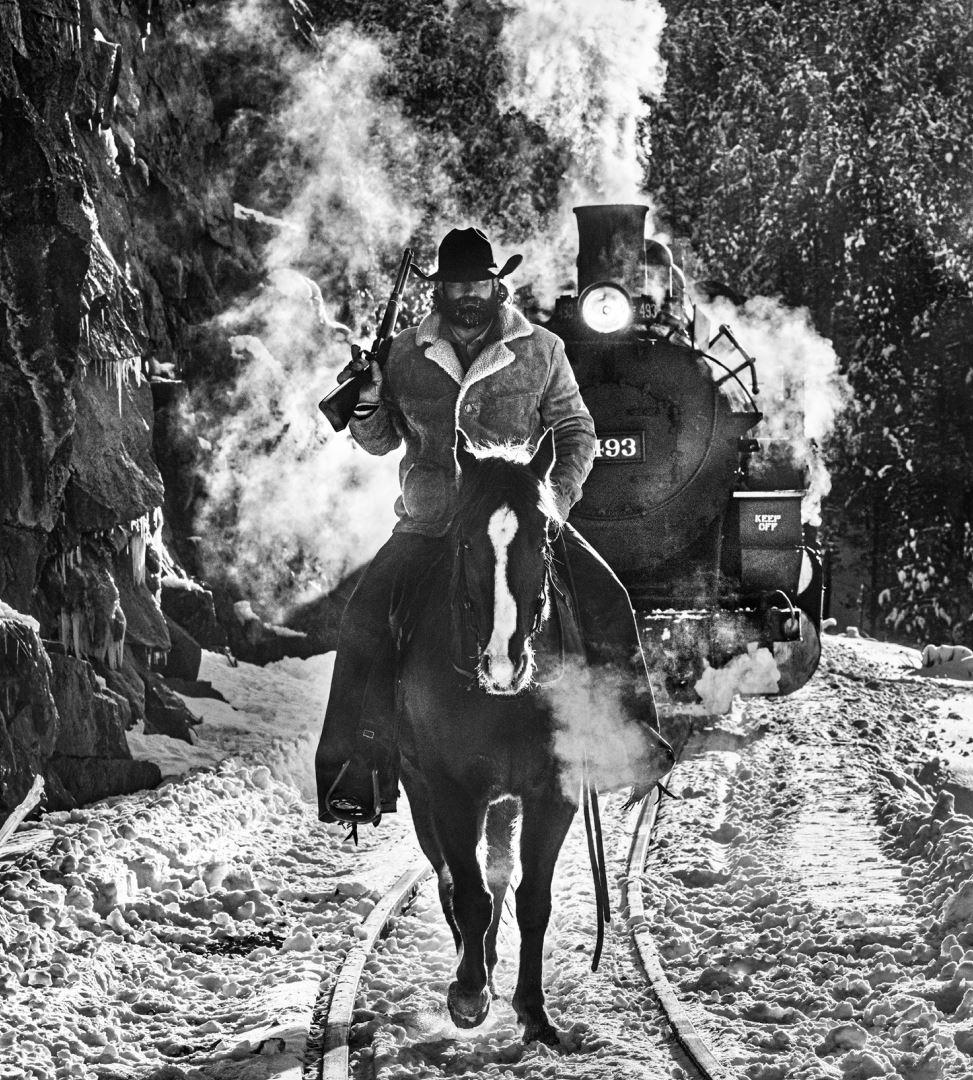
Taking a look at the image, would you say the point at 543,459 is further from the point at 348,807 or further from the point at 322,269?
the point at 322,269

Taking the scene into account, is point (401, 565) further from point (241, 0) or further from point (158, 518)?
point (241, 0)

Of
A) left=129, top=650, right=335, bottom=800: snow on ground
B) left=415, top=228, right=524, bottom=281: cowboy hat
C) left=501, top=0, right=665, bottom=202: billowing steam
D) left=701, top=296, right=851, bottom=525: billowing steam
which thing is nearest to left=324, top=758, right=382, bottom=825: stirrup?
left=415, top=228, right=524, bottom=281: cowboy hat

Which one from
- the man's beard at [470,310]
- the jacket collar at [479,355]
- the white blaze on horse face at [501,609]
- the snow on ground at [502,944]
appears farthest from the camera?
the man's beard at [470,310]

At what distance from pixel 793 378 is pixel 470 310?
10.5 metres

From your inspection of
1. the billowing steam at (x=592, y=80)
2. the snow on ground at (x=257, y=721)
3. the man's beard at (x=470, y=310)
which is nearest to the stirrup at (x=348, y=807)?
the man's beard at (x=470, y=310)

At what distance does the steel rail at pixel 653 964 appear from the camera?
193 inches

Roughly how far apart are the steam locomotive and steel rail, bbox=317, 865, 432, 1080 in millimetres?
5153

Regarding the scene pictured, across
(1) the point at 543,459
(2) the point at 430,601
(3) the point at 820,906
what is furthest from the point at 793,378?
(1) the point at 543,459

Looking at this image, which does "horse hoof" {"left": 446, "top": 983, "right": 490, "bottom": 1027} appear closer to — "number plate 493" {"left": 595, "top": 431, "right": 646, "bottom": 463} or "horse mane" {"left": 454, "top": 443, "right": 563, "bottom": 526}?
"horse mane" {"left": 454, "top": 443, "right": 563, "bottom": 526}

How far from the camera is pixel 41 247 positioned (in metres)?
9.07

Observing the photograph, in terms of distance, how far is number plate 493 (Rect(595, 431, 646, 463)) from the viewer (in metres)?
12.5

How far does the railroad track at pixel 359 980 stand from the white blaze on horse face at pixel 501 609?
1449 millimetres

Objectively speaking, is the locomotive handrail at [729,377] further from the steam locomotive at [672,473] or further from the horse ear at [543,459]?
the horse ear at [543,459]

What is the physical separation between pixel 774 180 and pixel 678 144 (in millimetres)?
3263
